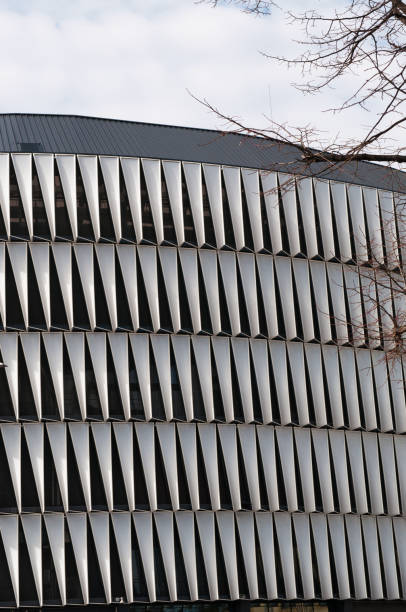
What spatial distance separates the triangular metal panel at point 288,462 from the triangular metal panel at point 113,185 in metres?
11.8

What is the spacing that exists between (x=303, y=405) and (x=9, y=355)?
13940 mm

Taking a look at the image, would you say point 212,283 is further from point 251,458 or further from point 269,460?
point 269,460

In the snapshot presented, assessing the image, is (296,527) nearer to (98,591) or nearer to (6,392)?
(98,591)

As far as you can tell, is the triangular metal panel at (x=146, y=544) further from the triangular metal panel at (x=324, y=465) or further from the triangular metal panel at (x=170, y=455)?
the triangular metal panel at (x=324, y=465)

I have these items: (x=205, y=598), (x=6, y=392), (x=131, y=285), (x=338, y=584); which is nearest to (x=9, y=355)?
(x=6, y=392)

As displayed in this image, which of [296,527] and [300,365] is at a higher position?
[300,365]

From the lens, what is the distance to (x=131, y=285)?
1704 inches

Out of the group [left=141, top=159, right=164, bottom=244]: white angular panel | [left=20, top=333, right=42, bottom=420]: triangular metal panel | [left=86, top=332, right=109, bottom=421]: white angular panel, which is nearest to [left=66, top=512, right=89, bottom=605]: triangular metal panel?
[left=86, top=332, right=109, bottom=421]: white angular panel

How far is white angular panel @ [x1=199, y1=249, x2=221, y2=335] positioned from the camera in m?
44.4

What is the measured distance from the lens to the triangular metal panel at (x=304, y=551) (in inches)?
1752

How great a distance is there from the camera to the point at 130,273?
43.4 meters

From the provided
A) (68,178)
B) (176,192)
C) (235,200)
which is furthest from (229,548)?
(68,178)

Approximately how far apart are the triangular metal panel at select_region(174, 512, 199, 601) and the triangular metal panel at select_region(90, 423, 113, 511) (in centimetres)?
327

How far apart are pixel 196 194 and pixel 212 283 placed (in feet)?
13.9
